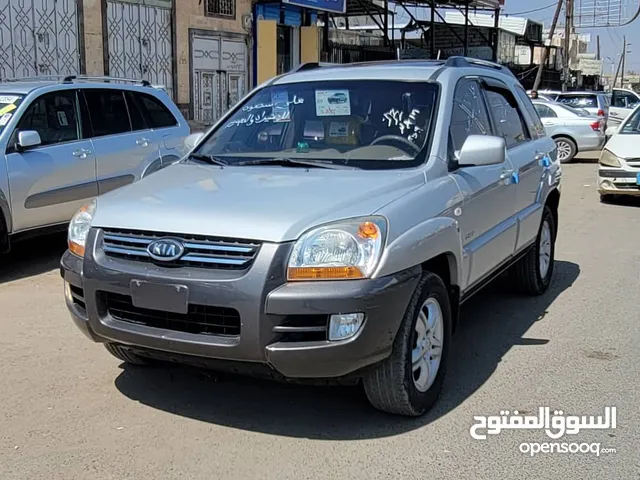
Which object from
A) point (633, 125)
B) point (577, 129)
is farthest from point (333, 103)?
point (577, 129)

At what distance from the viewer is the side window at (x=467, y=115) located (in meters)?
4.64

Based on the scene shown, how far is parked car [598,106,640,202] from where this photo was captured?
11227 mm

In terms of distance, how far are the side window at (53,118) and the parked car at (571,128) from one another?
1329 cm

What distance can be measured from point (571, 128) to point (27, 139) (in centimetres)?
1476

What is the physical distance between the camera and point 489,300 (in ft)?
20.6

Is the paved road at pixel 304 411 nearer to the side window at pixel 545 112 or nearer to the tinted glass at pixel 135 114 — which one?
the tinted glass at pixel 135 114

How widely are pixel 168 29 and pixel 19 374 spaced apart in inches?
554

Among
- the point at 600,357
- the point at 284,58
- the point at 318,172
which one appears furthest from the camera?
the point at 284,58

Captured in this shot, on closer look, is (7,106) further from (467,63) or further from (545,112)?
(545,112)

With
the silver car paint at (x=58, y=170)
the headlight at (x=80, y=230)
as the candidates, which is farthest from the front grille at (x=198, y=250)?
the silver car paint at (x=58, y=170)

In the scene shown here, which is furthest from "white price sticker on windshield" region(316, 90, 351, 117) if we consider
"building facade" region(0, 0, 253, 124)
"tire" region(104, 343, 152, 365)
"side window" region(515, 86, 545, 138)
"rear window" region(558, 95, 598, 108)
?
"rear window" region(558, 95, 598, 108)

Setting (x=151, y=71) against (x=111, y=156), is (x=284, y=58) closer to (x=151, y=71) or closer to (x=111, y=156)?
(x=151, y=71)

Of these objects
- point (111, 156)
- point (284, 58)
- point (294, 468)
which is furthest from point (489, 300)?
point (284, 58)

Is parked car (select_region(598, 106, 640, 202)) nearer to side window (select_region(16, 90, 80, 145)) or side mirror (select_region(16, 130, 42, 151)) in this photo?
side window (select_region(16, 90, 80, 145))
